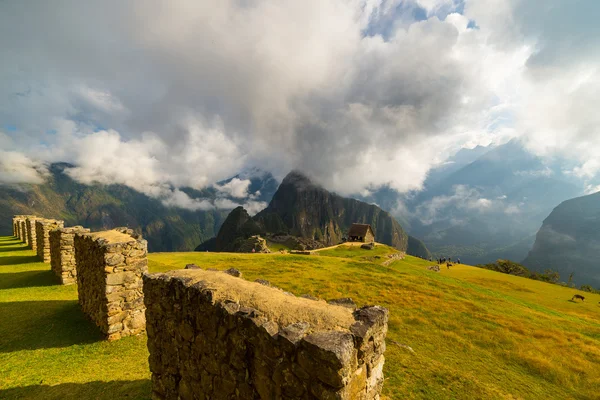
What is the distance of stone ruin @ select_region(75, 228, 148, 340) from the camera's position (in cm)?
1222

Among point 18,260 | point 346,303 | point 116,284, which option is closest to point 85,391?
point 116,284

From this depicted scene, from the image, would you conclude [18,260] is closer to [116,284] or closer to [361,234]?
[116,284]

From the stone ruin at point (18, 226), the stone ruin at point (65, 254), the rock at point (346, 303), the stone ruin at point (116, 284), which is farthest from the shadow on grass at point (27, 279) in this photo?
the stone ruin at point (18, 226)

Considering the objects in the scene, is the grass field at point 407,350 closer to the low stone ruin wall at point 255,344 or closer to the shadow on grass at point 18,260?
the shadow on grass at point 18,260

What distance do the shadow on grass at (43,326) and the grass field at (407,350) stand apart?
0.18ft

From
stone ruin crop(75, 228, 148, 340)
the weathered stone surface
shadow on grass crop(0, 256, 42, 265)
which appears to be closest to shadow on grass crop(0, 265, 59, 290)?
shadow on grass crop(0, 256, 42, 265)

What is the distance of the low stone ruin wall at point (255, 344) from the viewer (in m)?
4.50

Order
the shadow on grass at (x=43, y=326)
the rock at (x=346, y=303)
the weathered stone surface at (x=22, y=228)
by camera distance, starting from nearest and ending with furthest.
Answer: the rock at (x=346, y=303) → the shadow on grass at (x=43, y=326) → the weathered stone surface at (x=22, y=228)

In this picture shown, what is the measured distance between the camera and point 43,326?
13352 millimetres

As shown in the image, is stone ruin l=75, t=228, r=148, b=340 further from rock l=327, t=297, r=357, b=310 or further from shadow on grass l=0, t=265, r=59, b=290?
rock l=327, t=297, r=357, b=310

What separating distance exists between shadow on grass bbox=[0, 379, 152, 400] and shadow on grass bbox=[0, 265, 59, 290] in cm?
1421

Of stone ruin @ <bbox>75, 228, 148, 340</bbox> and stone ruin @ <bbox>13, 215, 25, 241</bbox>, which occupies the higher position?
stone ruin @ <bbox>13, 215, 25, 241</bbox>

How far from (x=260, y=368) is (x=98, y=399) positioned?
320 inches

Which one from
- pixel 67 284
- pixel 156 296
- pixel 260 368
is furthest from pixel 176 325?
pixel 67 284
